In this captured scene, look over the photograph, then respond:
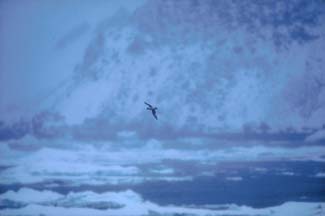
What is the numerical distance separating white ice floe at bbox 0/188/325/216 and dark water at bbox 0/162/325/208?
235 mm

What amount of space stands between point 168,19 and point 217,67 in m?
2.20

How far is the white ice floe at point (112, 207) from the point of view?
31.5ft

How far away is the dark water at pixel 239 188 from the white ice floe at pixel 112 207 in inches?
9.2

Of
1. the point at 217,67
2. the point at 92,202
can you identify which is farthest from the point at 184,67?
the point at 92,202

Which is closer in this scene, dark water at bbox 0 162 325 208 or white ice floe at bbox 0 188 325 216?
white ice floe at bbox 0 188 325 216

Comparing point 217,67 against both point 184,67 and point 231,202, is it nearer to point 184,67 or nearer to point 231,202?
point 184,67

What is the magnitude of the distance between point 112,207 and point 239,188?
9.09ft

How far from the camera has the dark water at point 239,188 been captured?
10438 millimetres

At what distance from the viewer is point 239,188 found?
36.4ft

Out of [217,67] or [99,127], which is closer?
[99,127]

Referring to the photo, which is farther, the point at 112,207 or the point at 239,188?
the point at 239,188

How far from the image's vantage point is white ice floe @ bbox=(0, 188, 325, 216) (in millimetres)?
9602

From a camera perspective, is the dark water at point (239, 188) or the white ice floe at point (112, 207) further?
the dark water at point (239, 188)

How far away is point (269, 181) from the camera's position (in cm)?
1156
